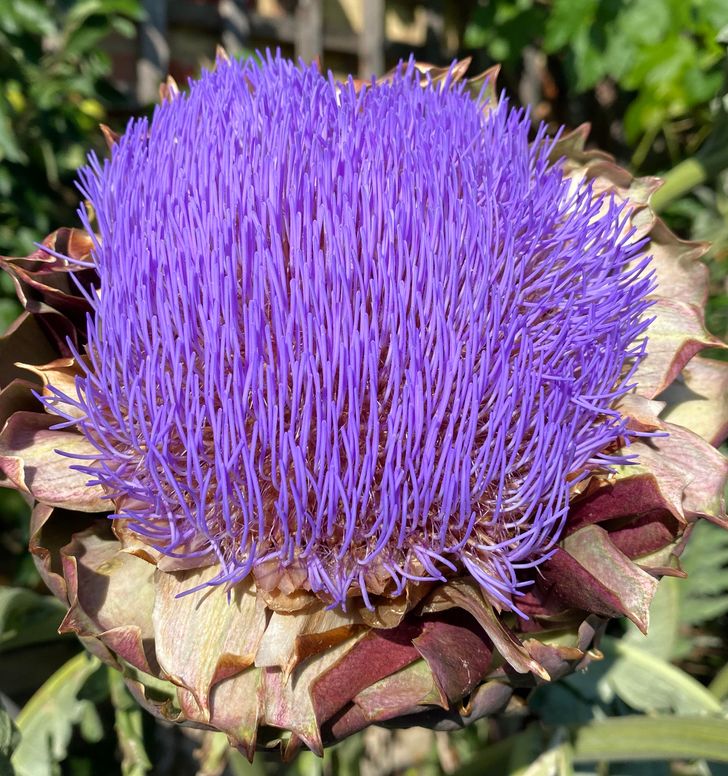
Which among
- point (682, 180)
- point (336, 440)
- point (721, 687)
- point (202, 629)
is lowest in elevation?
point (721, 687)

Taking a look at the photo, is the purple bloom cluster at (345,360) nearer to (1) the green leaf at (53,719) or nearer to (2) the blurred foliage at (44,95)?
(1) the green leaf at (53,719)

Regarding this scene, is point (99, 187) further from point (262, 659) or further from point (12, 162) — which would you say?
point (12, 162)

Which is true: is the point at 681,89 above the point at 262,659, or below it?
above

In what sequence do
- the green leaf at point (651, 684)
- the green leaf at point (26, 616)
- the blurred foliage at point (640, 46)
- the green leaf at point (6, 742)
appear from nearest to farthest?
the green leaf at point (6, 742) → the green leaf at point (26, 616) → the green leaf at point (651, 684) → the blurred foliage at point (640, 46)

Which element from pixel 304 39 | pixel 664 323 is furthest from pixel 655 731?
pixel 304 39

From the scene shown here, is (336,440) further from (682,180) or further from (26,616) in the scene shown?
(682,180)

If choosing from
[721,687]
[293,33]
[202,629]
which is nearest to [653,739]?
[721,687]

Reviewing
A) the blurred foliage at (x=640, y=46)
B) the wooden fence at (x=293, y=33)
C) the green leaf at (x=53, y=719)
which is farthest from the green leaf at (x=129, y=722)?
the wooden fence at (x=293, y=33)

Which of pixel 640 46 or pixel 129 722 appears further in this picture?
pixel 640 46
